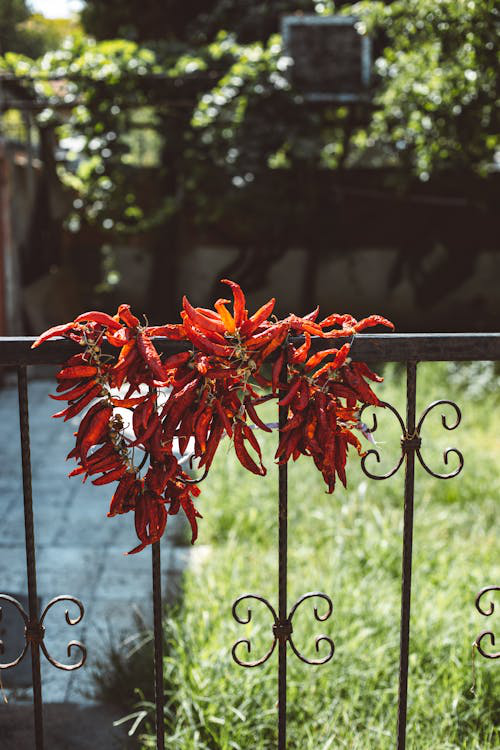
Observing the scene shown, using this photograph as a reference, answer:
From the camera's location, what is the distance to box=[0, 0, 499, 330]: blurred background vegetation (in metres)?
7.23

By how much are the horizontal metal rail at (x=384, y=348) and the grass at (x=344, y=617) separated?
3.69 ft

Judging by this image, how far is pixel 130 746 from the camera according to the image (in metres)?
2.21

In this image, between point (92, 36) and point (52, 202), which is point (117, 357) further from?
point (92, 36)

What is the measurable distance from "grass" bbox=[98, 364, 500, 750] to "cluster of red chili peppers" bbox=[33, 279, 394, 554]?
104 centimetres

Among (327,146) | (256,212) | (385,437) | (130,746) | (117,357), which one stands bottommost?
(130,746)

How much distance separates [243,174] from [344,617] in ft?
17.9

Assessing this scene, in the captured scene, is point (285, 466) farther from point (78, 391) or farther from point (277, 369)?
point (78, 391)

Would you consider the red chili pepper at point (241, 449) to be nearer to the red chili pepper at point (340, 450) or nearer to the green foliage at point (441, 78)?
the red chili pepper at point (340, 450)

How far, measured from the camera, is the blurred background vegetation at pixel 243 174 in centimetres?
723

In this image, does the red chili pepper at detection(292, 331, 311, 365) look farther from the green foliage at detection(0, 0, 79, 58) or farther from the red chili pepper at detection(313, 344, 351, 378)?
the green foliage at detection(0, 0, 79, 58)

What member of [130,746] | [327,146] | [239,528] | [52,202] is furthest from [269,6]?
[130,746]

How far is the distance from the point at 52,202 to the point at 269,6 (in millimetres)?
3087

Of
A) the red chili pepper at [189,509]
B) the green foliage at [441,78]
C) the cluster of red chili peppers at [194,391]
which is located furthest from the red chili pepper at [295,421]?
the green foliage at [441,78]

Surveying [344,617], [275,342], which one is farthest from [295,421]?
[344,617]
